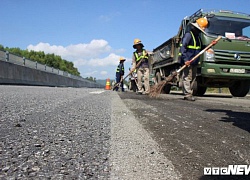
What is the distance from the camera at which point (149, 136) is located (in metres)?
2.29

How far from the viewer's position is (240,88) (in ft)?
34.0

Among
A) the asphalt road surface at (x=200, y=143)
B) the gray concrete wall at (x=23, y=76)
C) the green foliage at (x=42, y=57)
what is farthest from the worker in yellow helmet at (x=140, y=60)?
the green foliage at (x=42, y=57)

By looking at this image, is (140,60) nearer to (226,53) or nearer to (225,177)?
(226,53)

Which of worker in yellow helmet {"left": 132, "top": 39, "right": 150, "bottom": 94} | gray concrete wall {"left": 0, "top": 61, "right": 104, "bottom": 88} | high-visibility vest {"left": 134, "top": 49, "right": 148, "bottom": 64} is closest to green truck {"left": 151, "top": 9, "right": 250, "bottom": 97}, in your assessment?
worker in yellow helmet {"left": 132, "top": 39, "right": 150, "bottom": 94}

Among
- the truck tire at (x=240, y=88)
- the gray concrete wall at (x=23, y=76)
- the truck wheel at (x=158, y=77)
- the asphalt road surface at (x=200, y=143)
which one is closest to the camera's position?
the asphalt road surface at (x=200, y=143)

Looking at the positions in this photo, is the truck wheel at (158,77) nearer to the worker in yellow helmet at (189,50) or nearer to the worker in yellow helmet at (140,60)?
the worker in yellow helmet at (140,60)

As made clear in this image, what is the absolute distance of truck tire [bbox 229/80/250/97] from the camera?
10.1 meters

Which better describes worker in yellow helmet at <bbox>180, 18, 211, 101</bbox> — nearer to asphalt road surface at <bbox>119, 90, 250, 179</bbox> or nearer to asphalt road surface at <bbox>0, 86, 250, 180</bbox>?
asphalt road surface at <bbox>119, 90, 250, 179</bbox>

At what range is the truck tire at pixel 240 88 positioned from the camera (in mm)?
10133

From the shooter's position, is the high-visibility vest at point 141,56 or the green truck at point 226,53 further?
the high-visibility vest at point 141,56

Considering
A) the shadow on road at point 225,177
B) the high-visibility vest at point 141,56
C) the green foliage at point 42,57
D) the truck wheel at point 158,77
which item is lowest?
the shadow on road at point 225,177

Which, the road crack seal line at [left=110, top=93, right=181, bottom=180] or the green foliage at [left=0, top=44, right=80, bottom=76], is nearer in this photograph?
the road crack seal line at [left=110, top=93, right=181, bottom=180]

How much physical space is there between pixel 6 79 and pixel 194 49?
9.97 meters

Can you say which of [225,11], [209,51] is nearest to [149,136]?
[209,51]
